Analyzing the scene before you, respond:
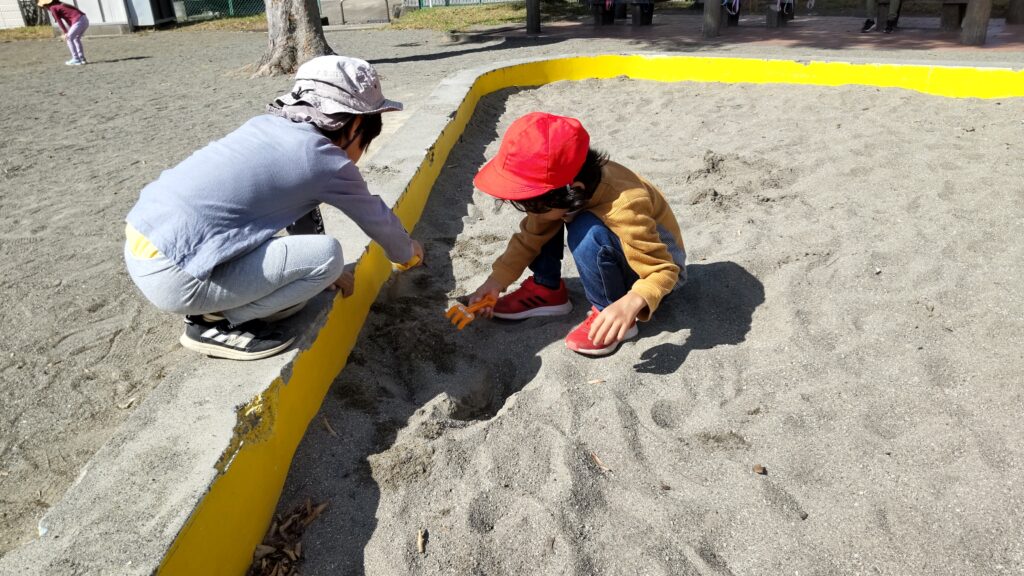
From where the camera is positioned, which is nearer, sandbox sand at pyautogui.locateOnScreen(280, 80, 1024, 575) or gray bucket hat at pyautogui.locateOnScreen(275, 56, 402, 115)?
sandbox sand at pyautogui.locateOnScreen(280, 80, 1024, 575)

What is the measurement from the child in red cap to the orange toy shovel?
278mm

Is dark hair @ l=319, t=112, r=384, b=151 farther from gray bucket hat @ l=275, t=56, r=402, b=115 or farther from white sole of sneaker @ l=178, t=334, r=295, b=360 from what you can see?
white sole of sneaker @ l=178, t=334, r=295, b=360

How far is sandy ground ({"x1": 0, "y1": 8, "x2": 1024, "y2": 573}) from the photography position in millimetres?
1732

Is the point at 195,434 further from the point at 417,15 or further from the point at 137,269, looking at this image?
the point at 417,15

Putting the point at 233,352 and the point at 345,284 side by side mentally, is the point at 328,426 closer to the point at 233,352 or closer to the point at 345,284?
the point at 233,352

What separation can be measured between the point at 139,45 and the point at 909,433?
45.0 ft

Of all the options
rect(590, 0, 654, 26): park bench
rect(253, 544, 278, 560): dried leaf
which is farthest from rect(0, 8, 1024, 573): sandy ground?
rect(590, 0, 654, 26): park bench

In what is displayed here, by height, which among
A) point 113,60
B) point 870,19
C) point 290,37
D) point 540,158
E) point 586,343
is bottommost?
point 586,343

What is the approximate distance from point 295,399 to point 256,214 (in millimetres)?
514

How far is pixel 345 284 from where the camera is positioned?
2.38 m

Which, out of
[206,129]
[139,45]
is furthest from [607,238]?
[139,45]

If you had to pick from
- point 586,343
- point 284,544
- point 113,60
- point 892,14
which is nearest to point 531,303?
point 586,343

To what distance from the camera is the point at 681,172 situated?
13.3 feet

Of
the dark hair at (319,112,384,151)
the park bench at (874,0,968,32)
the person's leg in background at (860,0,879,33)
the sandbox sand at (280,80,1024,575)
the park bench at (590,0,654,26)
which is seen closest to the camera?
the sandbox sand at (280,80,1024,575)
